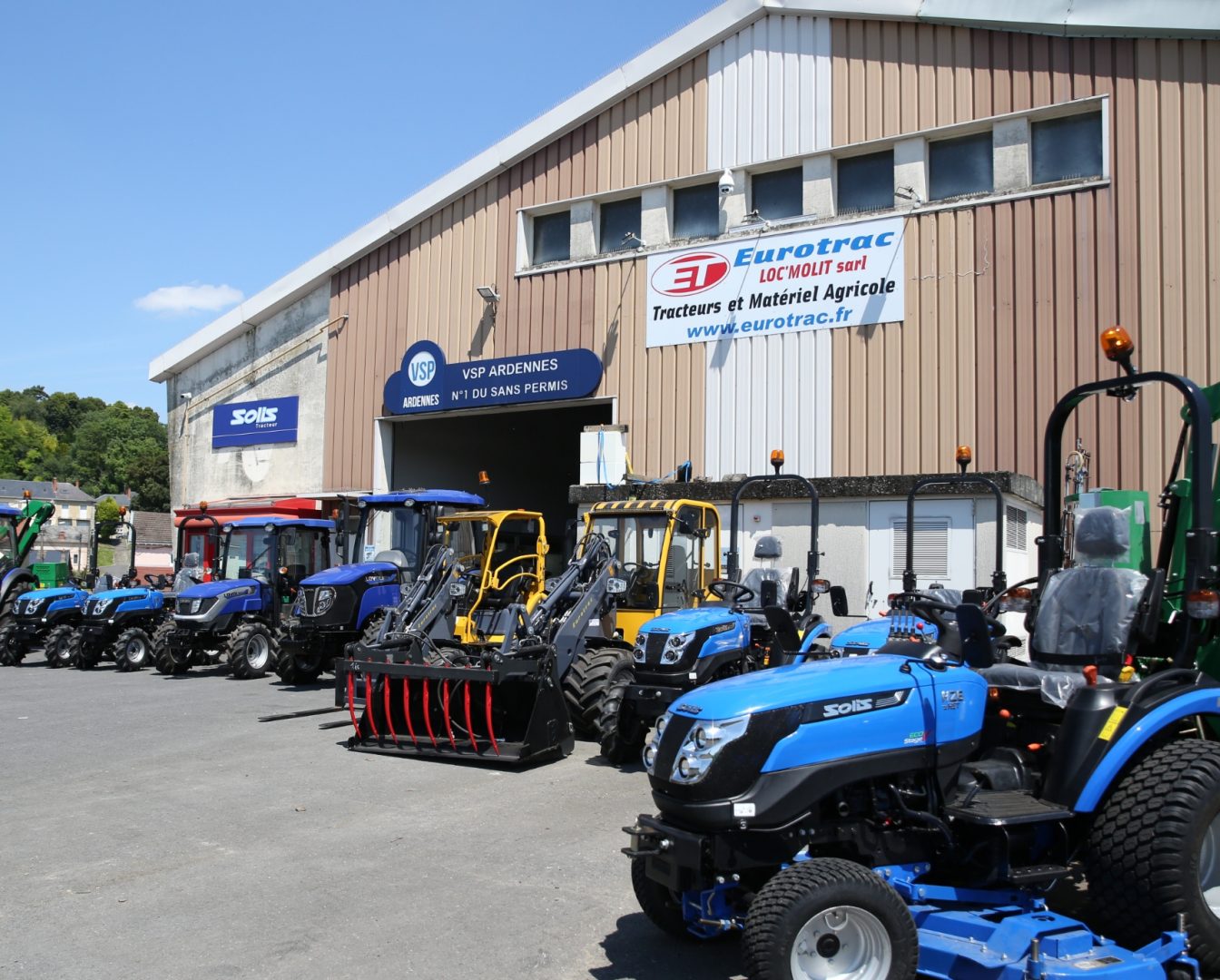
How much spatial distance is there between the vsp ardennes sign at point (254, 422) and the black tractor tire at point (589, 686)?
14.9 meters

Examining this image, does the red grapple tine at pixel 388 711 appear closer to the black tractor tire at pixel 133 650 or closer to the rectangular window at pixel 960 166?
the black tractor tire at pixel 133 650

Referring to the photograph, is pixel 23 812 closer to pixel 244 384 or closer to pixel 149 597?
pixel 149 597

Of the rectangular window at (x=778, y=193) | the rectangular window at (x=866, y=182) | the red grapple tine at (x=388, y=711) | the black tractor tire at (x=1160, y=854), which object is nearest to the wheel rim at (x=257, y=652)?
the red grapple tine at (x=388, y=711)

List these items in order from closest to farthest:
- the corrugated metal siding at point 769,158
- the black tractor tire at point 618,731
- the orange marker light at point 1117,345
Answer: the orange marker light at point 1117,345, the black tractor tire at point 618,731, the corrugated metal siding at point 769,158

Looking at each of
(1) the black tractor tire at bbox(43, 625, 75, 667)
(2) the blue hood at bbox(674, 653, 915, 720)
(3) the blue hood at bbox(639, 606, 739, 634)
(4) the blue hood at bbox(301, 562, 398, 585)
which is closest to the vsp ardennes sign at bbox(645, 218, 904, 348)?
(4) the blue hood at bbox(301, 562, 398, 585)

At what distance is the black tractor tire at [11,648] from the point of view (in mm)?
17703

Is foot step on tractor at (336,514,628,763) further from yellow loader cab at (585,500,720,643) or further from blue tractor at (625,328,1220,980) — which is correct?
blue tractor at (625,328,1220,980)

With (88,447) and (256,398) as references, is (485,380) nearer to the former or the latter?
(256,398)

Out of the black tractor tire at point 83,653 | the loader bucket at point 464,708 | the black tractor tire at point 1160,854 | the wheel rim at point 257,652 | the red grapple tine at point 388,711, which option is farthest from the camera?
the black tractor tire at point 83,653

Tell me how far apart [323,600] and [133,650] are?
171 inches

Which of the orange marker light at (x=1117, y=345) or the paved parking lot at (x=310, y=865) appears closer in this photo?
the paved parking lot at (x=310, y=865)

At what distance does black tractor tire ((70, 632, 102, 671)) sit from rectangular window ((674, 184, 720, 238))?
11.4 meters

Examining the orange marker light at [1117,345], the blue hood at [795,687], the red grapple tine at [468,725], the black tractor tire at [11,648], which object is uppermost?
the orange marker light at [1117,345]

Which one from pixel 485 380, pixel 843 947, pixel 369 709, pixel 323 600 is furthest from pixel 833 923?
pixel 485 380
